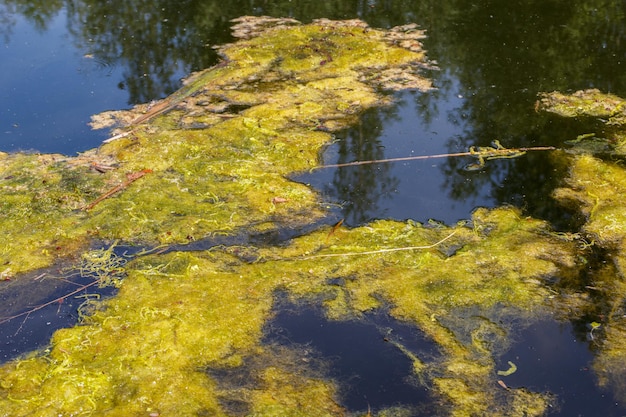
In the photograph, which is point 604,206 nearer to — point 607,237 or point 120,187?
point 607,237

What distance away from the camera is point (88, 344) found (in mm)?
4141

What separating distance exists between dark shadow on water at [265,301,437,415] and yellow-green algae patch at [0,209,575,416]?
0.24 ft

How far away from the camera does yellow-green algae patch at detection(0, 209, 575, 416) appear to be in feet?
12.4

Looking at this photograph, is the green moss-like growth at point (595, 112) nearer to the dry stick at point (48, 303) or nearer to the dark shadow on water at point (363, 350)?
the dark shadow on water at point (363, 350)

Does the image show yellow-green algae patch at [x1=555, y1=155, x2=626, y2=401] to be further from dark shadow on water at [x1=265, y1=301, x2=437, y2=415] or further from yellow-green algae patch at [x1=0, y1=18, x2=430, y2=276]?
yellow-green algae patch at [x1=0, y1=18, x2=430, y2=276]

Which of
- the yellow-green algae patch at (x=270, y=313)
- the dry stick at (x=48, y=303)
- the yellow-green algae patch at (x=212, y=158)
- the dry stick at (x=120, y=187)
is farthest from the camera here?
the dry stick at (x=120, y=187)

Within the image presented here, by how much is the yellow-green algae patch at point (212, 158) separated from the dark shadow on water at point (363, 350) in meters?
1.16

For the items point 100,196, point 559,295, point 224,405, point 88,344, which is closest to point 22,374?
point 88,344

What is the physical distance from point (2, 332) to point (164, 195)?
5.71ft

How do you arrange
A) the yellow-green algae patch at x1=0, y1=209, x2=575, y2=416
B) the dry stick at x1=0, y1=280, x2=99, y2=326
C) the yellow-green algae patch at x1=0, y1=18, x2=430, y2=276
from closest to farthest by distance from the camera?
the yellow-green algae patch at x1=0, y1=209, x2=575, y2=416
the dry stick at x1=0, y1=280, x2=99, y2=326
the yellow-green algae patch at x1=0, y1=18, x2=430, y2=276

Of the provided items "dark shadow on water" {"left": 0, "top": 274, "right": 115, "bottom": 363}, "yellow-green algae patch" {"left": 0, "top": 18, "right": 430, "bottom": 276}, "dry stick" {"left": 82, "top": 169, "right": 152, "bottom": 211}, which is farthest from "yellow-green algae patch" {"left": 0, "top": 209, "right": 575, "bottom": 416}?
"dry stick" {"left": 82, "top": 169, "right": 152, "bottom": 211}

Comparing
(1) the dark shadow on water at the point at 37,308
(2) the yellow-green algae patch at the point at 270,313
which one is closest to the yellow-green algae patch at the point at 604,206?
(2) the yellow-green algae patch at the point at 270,313

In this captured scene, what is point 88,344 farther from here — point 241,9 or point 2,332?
point 241,9

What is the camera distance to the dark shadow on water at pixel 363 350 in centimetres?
382
